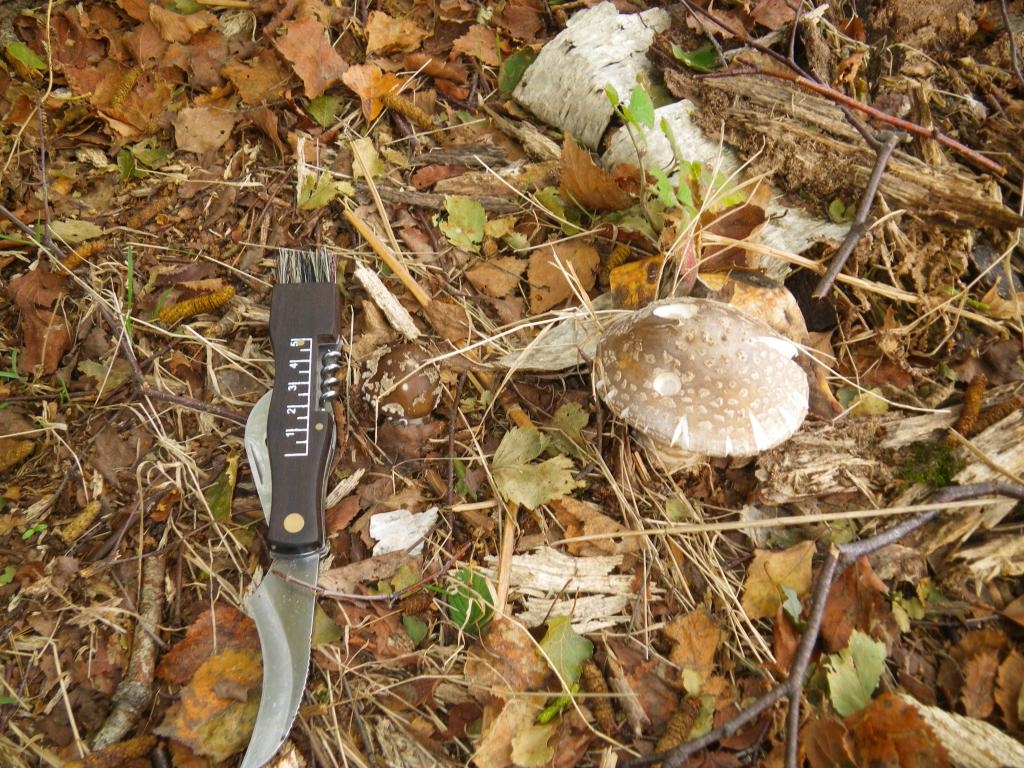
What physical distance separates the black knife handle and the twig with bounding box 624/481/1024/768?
4.54ft

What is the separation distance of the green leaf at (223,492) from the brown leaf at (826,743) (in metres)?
2.18

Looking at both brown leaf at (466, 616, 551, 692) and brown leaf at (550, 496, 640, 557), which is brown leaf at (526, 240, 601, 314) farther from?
brown leaf at (466, 616, 551, 692)

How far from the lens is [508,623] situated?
2191 millimetres

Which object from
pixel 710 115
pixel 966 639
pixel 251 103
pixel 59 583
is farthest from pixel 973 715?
pixel 251 103

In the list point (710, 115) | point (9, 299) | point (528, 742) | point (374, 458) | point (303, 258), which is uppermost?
point (710, 115)

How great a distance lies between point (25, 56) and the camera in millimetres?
3051

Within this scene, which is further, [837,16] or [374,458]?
[837,16]

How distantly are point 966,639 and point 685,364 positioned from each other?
4.58ft

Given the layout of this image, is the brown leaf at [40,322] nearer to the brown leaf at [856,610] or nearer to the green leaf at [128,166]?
the green leaf at [128,166]

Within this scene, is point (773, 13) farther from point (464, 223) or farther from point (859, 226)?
point (464, 223)

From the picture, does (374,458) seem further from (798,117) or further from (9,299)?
(798,117)

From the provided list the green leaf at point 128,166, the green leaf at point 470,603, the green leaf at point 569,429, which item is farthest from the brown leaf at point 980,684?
the green leaf at point 128,166

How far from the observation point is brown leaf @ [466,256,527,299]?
2.75 meters

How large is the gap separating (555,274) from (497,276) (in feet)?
0.85
